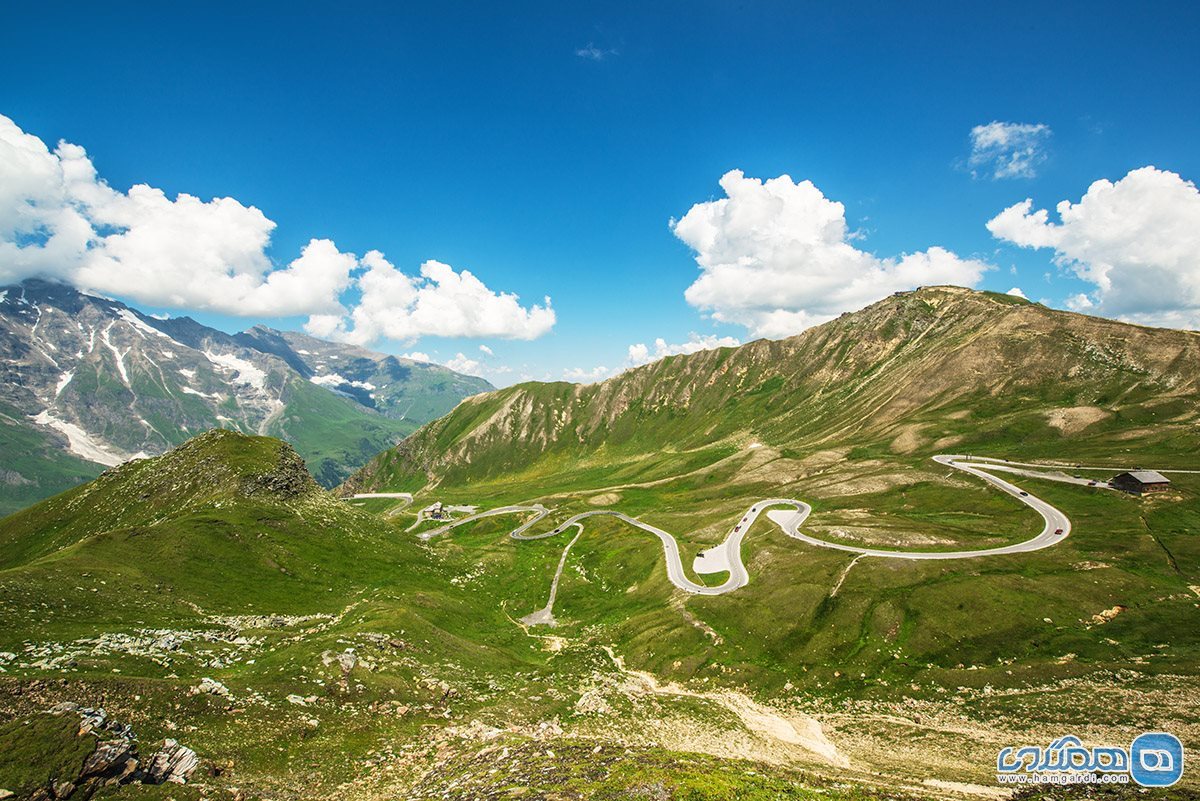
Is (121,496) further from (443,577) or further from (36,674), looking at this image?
(36,674)

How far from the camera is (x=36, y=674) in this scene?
128 ft

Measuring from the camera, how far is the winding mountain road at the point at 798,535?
92.0 meters

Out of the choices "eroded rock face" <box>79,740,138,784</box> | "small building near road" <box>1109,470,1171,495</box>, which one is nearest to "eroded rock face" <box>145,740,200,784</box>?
"eroded rock face" <box>79,740,138,784</box>

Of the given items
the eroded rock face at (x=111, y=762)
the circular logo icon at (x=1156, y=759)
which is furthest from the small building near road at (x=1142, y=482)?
the eroded rock face at (x=111, y=762)

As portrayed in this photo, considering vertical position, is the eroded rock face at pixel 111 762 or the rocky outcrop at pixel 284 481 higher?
the rocky outcrop at pixel 284 481

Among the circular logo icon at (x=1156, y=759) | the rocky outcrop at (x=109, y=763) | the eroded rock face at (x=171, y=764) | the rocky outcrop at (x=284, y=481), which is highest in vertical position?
the rocky outcrop at (x=284, y=481)

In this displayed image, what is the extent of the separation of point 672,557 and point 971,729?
2820 inches

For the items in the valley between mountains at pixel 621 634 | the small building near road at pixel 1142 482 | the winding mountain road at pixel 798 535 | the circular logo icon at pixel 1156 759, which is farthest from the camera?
the small building near road at pixel 1142 482

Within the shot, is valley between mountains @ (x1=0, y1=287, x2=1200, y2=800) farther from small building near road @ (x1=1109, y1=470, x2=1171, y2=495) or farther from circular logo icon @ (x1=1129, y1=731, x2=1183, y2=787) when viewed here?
circular logo icon @ (x1=1129, y1=731, x2=1183, y2=787)

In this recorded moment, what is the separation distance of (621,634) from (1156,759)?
64997mm

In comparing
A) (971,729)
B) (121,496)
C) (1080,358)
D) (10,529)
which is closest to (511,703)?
(971,729)

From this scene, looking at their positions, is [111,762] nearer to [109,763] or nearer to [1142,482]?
[109,763]

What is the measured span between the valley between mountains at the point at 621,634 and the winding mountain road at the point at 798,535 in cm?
98

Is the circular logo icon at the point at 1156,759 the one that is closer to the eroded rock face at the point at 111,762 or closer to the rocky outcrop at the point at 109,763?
the rocky outcrop at the point at 109,763
